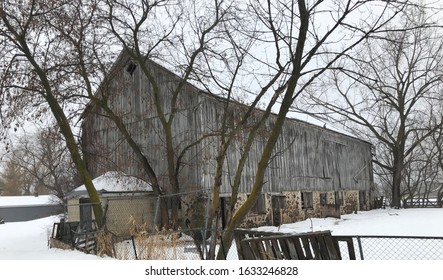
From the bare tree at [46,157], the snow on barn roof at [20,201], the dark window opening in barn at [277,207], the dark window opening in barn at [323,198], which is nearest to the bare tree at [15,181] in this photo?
the bare tree at [46,157]

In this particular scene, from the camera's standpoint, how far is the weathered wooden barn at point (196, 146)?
60.2ft

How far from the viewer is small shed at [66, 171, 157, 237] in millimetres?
17312

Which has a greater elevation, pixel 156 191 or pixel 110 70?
pixel 110 70

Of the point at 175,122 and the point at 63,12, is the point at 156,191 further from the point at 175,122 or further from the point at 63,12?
the point at 63,12

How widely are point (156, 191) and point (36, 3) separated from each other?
842 cm

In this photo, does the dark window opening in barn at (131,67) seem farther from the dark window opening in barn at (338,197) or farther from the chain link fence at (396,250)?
the dark window opening in barn at (338,197)

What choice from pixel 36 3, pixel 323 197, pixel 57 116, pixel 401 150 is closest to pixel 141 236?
pixel 57 116

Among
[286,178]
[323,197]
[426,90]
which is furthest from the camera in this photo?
[426,90]

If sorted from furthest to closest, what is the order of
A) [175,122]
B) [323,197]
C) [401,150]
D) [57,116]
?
[401,150] < [323,197] < [175,122] < [57,116]

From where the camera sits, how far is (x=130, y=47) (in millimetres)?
17922

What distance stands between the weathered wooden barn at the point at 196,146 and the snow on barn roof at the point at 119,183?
33cm

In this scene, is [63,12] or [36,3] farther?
[63,12]

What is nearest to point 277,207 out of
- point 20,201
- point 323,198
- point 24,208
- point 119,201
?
point 323,198

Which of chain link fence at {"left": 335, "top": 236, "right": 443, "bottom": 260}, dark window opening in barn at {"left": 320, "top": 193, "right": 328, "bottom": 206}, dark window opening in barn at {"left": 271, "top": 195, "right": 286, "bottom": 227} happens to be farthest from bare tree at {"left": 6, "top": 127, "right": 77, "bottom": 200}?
dark window opening in barn at {"left": 320, "top": 193, "right": 328, "bottom": 206}
